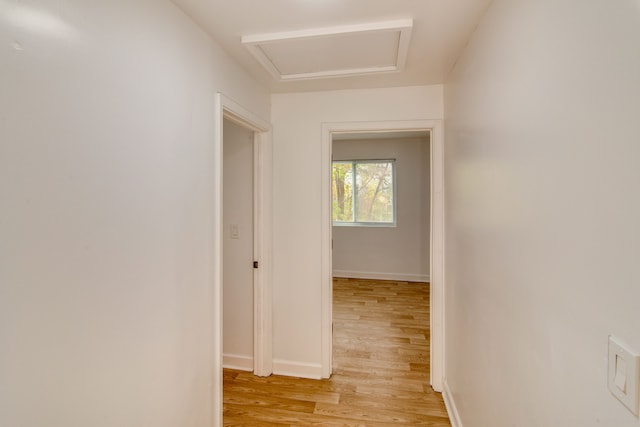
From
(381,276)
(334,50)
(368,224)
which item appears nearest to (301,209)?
(334,50)

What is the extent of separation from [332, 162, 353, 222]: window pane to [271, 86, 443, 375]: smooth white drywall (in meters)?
3.24

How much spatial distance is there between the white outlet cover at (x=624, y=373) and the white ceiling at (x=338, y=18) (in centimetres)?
145

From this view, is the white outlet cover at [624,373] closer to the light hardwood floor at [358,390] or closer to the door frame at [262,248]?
the light hardwood floor at [358,390]

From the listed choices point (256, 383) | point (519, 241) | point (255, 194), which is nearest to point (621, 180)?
point (519, 241)

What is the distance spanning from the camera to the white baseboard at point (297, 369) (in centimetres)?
265

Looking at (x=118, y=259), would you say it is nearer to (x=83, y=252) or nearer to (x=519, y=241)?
(x=83, y=252)

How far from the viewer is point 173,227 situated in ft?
4.83

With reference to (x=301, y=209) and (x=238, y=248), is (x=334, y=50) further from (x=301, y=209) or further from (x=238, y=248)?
(x=238, y=248)

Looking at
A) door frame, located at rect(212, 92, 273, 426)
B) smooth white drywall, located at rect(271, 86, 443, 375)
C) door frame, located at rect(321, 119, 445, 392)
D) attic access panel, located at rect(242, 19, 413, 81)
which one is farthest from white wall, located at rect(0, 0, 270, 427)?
door frame, located at rect(321, 119, 445, 392)

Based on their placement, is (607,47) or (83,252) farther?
(83,252)

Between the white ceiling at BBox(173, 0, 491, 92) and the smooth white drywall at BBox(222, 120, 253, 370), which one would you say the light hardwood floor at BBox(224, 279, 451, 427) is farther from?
the white ceiling at BBox(173, 0, 491, 92)

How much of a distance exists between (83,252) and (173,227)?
0.47 meters

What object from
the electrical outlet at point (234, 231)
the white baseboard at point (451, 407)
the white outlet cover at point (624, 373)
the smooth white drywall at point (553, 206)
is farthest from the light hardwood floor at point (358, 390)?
the white outlet cover at point (624, 373)

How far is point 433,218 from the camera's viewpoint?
2469mm
